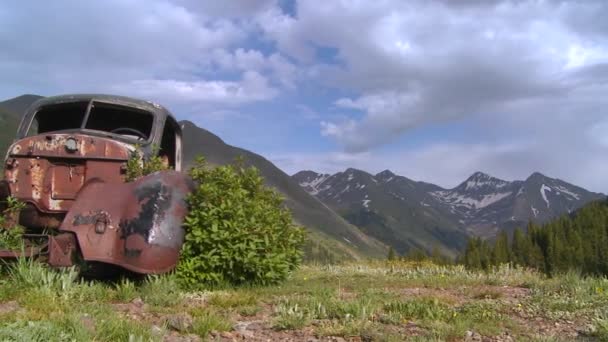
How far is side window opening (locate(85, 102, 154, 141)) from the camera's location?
885 cm

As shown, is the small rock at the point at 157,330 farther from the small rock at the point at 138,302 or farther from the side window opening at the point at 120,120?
the side window opening at the point at 120,120

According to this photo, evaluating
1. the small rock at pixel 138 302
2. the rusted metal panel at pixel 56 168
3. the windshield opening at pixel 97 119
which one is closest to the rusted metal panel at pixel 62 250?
the small rock at pixel 138 302

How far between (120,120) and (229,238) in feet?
12.0

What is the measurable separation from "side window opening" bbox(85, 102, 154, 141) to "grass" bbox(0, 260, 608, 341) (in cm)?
317

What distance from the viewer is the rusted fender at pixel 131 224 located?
6.13 metres

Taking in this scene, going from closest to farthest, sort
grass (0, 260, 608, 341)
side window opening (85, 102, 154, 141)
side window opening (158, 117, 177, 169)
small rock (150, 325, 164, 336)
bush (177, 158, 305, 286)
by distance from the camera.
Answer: small rock (150, 325, 164, 336) → grass (0, 260, 608, 341) → bush (177, 158, 305, 286) → side window opening (85, 102, 154, 141) → side window opening (158, 117, 177, 169)

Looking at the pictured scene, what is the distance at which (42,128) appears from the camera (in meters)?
9.41

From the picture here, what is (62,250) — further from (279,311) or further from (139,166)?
(279,311)

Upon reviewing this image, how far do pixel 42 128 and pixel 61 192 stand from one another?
270 cm

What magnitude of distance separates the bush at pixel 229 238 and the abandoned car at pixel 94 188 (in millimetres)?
202

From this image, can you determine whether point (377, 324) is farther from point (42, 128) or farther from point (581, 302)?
point (42, 128)

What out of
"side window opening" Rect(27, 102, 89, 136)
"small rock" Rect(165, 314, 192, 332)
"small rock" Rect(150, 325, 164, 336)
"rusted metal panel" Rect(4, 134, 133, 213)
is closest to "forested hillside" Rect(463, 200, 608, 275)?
"side window opening" Rect(27, 102, 89, 136)

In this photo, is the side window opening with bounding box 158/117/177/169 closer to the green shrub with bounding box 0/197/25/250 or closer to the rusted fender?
the green shrub with bounding box 0/197/25/250

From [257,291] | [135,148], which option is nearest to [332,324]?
[257,291]
